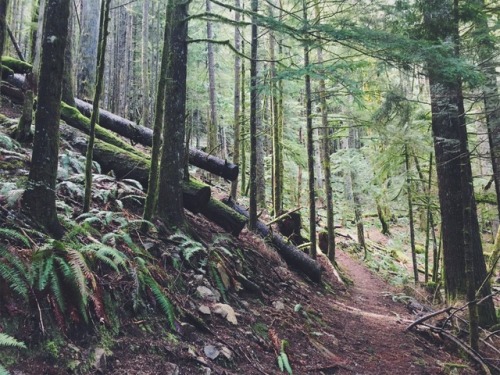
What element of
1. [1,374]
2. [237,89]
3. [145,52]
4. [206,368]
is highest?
[145,52]

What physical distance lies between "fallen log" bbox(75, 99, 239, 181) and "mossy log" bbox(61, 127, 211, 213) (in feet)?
4.79

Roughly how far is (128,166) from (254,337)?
453cm

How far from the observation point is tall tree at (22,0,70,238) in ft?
13.4

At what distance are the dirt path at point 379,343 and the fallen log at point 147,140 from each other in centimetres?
426

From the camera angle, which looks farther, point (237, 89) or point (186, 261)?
point (237, 89)

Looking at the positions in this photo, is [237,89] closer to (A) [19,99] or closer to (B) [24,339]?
(A) [19,99]

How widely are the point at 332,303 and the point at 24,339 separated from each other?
768cm

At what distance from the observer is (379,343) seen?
23.1 feet

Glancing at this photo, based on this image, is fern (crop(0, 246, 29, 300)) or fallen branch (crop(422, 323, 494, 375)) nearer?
fern (crop(0, 246, 29, 300))

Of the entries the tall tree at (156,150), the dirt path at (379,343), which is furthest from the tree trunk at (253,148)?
the tall tree at (156,150)

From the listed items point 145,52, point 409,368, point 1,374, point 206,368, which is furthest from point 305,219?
point 1,374

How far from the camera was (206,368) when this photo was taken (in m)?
3.95

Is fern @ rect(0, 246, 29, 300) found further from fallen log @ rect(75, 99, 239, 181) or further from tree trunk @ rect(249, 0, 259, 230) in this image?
tree trunk @ rect(249, 0, 259, 230)

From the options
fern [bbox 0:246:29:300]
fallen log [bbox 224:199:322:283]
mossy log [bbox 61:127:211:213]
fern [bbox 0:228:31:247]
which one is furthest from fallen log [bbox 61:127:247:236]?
fern [bbox 0:246:29:300]
